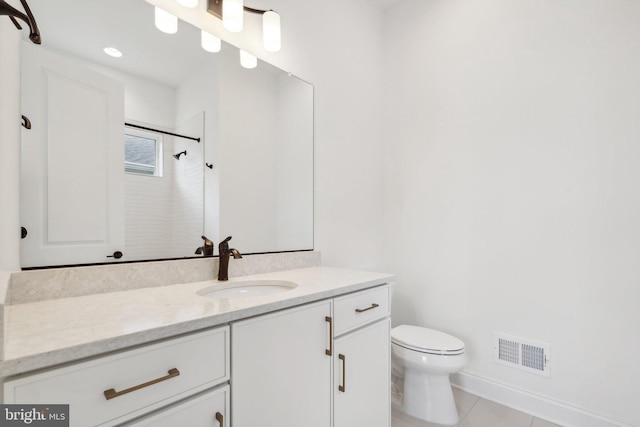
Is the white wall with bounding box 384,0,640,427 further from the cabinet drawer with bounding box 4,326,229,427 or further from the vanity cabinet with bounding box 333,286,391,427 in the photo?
the cabinet drawer with bounding box 4,326,229,427

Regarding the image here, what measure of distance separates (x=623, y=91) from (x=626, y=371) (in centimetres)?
140

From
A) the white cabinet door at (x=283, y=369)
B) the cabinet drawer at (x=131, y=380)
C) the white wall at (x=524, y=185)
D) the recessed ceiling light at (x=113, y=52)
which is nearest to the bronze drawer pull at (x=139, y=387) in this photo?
the cabinet drawer at (x=131, y=380)

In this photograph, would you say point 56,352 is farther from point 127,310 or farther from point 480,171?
point 480,171

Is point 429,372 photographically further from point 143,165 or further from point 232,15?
point 232,15

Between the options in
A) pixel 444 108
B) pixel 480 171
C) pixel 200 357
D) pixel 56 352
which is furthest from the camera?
pixel 444 108

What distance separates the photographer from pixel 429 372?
1.71 m

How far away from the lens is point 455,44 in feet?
6.98

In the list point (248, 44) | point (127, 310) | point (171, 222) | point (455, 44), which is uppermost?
point (455, 44)

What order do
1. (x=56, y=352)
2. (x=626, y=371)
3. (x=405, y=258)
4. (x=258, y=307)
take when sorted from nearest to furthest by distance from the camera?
(x=56, y=352) < (x=258, y=307) < (x=626, y=371) < (x=405, y=258)

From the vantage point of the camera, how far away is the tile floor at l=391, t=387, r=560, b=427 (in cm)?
169

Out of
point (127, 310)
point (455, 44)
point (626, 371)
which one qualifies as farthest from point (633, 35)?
point (127, 310)

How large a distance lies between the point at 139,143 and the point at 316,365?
1.09 meters

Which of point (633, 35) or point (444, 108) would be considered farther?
point (444, 108)

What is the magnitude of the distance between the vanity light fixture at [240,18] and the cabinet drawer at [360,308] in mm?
1302
